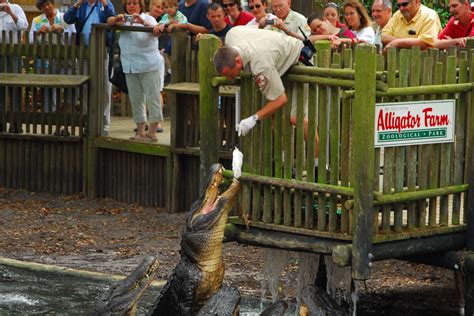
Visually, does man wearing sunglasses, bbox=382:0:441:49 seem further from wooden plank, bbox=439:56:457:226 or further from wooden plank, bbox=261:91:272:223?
wooden plank, bbox=261:91:272:223

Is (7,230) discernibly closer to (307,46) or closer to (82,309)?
(82,309)

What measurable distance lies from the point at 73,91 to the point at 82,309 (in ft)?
14.6

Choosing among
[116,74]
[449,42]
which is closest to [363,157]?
[449,42]

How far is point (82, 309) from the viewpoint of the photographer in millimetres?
10875

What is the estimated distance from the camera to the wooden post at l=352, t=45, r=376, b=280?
9.09m

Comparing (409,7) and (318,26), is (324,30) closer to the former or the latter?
(318,26)

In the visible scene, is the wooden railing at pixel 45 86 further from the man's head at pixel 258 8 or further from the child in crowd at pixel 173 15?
the man's head at pixel 258 8

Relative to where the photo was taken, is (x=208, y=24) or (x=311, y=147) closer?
(x=311, y=147)

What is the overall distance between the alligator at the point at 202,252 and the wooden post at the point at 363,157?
1.07m

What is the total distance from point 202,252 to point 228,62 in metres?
1.43

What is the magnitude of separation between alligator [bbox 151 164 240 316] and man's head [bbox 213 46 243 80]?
0.71 meters

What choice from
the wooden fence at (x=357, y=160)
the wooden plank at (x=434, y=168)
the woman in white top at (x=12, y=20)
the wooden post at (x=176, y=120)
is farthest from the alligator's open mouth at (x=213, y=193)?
the woman in white top at (x=12, y=20)

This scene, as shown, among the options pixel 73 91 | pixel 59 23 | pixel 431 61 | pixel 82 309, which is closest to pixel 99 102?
pixel 73 91

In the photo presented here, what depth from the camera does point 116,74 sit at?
14.5 meters
